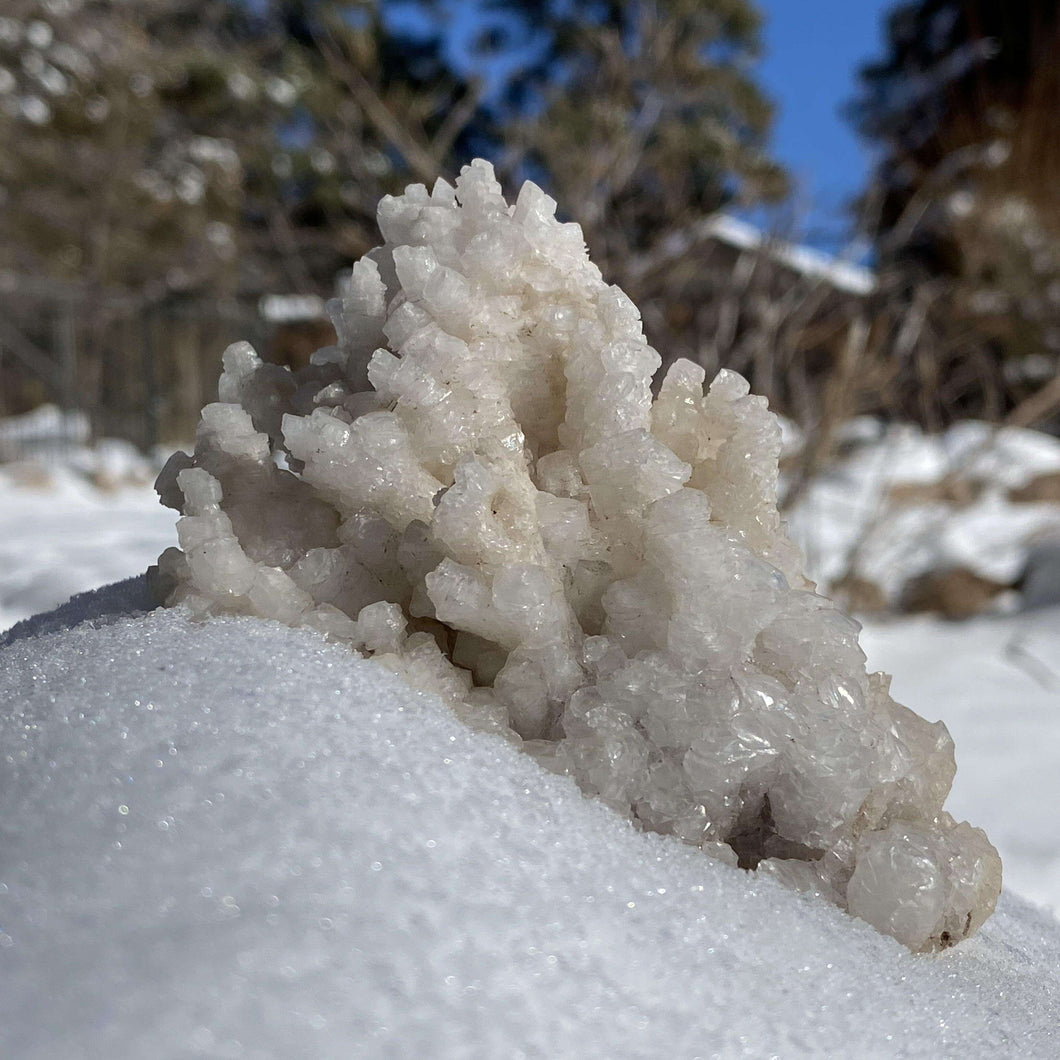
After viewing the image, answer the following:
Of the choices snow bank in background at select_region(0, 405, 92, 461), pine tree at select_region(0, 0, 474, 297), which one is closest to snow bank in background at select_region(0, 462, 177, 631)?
snow bank in background at select_region(0, 405, 92, 461)

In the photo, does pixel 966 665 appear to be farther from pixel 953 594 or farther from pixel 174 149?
pixel 174 149

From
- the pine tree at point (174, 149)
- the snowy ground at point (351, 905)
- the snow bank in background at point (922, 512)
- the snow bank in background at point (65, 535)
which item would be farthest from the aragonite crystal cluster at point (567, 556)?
the pine tree at point (174, 149)

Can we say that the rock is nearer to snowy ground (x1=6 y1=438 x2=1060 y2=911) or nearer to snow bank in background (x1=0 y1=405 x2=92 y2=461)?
snowy ground (x1=6 y1=438 x2=1060 y2=911)

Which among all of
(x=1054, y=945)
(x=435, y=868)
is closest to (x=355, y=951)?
(x=435, y=868)

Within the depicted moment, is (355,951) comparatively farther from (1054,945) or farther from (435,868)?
(1054,945)

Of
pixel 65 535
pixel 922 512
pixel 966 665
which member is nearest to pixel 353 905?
pixel 966 665
